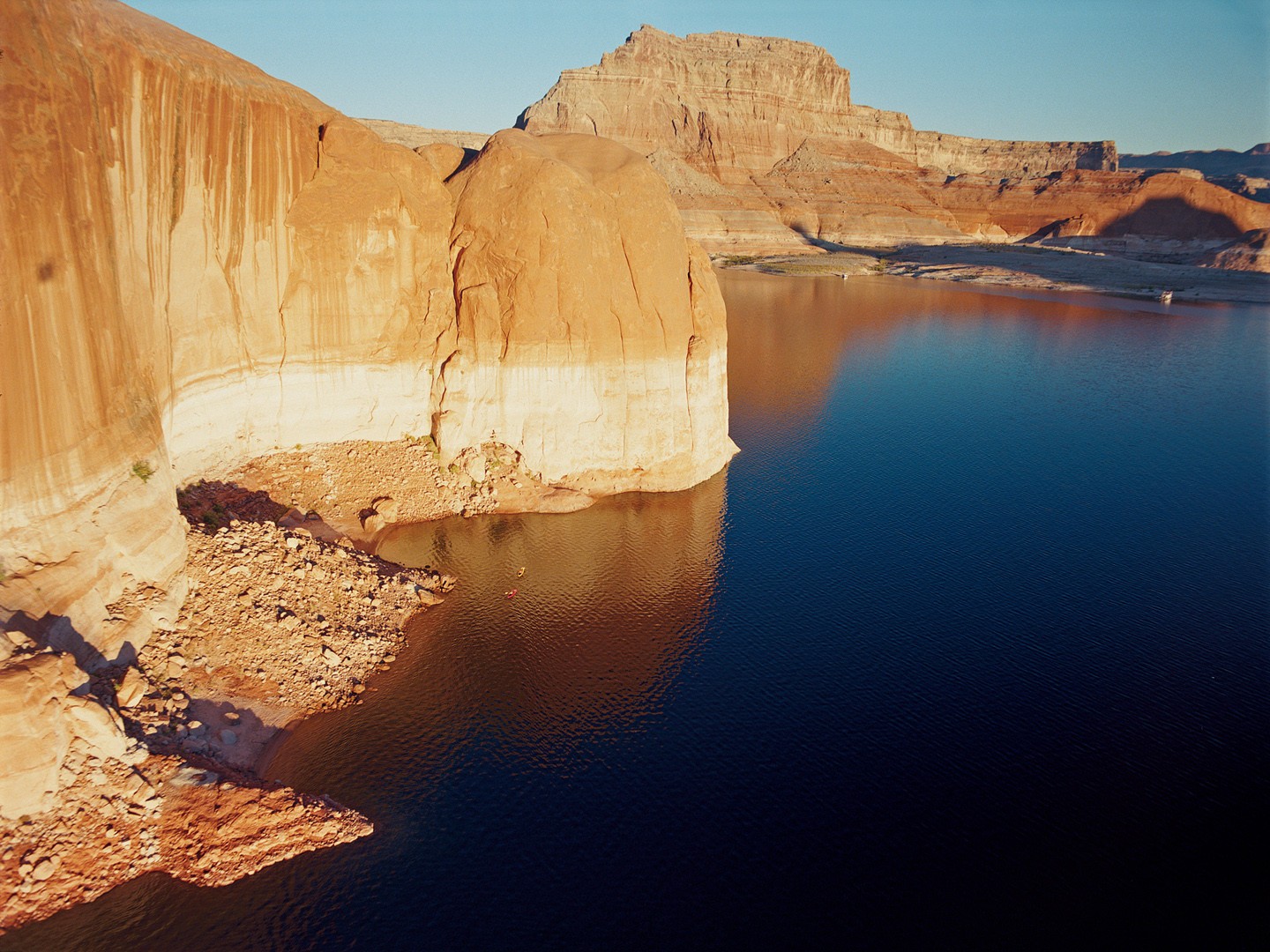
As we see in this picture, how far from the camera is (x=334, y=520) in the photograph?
29.2 metres

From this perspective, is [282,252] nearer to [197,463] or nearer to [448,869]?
[197,463]

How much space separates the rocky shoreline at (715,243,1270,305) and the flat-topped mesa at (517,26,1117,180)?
3975 centimetres

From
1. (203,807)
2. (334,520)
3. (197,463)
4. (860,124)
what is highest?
(860,124)

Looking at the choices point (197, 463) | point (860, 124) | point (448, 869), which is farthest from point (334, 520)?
point (860, 124)

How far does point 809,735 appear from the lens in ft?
63.9

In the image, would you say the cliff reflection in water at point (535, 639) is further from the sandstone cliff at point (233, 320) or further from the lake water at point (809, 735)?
the sandstone cliff at point (233, 320)

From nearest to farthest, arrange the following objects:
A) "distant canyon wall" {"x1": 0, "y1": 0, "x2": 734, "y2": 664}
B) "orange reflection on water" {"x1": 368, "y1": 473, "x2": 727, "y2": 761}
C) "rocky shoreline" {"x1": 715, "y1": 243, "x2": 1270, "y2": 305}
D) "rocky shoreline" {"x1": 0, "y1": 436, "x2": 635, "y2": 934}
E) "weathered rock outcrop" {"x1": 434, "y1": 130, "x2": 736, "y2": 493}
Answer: "rocky shoreline" {"x1": 0, "y1": 436, "x2": 635, "y2": 934} < "distant canyon wall" {"x1": 0, "y1": 0, "x2": 734, "y2": 664} < "orange reflection on water" {"x1": 368, "y1": 473, "x2": 727, "y2": 761} < "weathered rock outcrop" {"x1": 434, "y1": 130, "x2": 736, "y2": 493} < "rocky shoreline" {"x1": 715, "y1": 243, "x2": 1270, "y2": 305}

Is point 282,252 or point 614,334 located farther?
point 614,334

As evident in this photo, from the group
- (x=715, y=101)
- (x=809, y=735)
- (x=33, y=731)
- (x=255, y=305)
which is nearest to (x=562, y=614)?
(x=809, y=735)

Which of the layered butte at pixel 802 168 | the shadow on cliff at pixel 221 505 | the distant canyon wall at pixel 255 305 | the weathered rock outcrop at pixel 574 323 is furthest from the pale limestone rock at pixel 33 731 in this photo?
the layered butte at pixel 802 168

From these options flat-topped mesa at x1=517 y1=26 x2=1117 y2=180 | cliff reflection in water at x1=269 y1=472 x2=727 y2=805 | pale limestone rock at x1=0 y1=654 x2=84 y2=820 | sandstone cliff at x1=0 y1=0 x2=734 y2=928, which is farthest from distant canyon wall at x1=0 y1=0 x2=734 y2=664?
flat-topped mesa at x1=517 y1=26 x2=1117 y2=180

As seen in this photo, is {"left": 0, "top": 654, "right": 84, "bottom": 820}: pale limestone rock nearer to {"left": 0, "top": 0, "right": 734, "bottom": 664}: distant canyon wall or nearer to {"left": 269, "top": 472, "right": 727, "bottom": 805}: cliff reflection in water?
{"left": 0, "top": 0, "right": 734, "bottom": 664}: distant canyon wall

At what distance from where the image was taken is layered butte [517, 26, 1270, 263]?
15125cm

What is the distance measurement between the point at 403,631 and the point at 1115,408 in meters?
48.5
